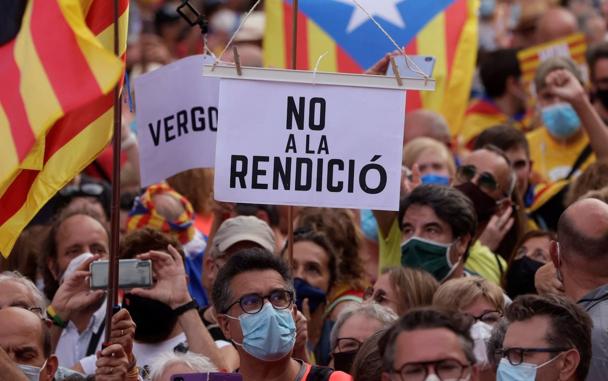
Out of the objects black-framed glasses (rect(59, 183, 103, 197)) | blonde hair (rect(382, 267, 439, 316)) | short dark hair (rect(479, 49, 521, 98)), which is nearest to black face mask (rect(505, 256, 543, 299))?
blonde hair (rect(382, 267, 439, 316))

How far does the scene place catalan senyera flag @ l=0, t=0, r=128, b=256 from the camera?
588 cm

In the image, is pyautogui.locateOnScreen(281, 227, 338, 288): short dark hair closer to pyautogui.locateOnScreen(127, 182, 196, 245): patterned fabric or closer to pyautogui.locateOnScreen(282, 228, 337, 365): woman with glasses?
pyautogui.locateOnScreen(282, 228, 337, 365): woman with glasses

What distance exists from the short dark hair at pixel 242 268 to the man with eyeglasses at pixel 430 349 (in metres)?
1.24

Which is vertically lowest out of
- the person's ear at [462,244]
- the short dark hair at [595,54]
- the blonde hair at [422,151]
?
the person's ear at [462,244]

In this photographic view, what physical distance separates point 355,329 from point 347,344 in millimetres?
75

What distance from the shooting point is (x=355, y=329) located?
7312 millimetres

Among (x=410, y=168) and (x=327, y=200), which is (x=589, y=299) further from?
(x=410, y=168)

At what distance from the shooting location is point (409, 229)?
8.42 meters

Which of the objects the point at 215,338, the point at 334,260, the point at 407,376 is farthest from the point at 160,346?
the point at 407,376

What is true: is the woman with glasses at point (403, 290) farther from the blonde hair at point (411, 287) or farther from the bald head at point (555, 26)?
the bald head at point (555, 26)

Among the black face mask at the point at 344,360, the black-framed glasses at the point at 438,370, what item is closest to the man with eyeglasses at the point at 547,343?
the black-framed glasses at the point at 438,370

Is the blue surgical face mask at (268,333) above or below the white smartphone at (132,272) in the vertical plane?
below

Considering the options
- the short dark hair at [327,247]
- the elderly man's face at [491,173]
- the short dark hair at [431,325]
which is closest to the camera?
the short dark hair at [431,325]

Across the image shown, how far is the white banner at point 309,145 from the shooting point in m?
6.93
